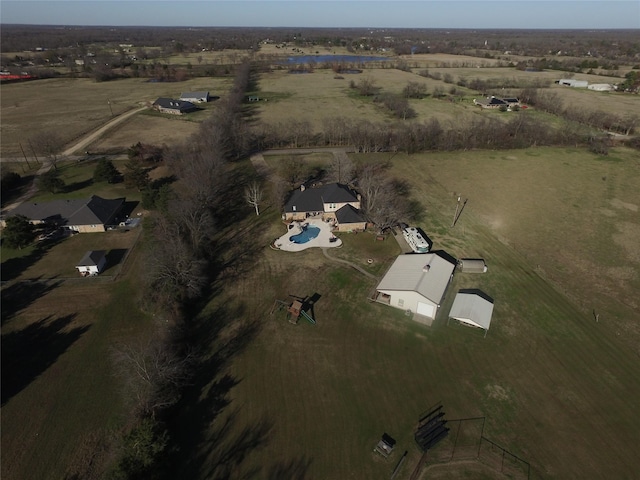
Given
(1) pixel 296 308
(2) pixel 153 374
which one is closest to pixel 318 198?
(1) pixel 296 308

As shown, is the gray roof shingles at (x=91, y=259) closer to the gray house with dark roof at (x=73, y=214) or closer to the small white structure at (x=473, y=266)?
the gray house with dark roof at (x=73, y=214)

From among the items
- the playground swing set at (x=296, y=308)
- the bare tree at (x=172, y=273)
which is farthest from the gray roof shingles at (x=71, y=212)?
the playground swing set at (x=296, y=308)

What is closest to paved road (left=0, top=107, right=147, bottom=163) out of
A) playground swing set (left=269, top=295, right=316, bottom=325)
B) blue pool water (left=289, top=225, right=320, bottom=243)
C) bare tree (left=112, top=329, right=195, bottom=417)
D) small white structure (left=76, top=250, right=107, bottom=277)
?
small white structure (left=76, top=250, right=107, bottom=277)

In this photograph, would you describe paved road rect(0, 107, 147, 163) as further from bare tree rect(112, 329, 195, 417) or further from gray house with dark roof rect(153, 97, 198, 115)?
bare tree rect(112, 329, 195, 417)

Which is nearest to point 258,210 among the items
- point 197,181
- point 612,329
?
point 197,181

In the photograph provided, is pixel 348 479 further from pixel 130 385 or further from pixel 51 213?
pixel 51 213

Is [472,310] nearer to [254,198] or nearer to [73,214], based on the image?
[254,198]
